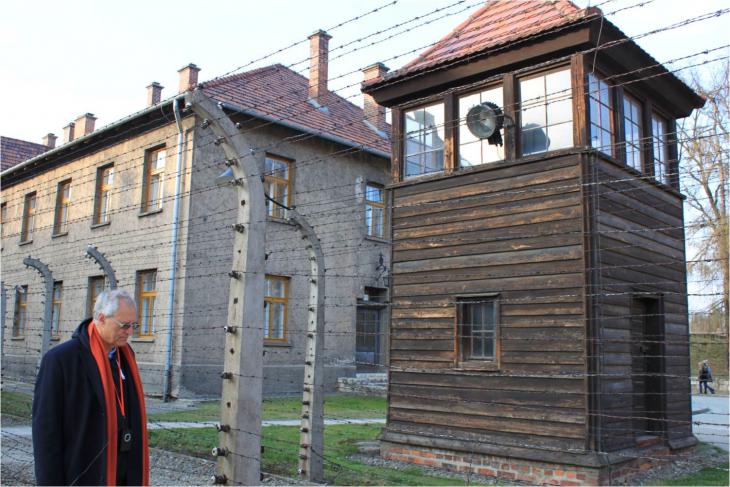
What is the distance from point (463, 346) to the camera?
1016cm

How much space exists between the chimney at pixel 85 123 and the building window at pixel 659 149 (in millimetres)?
22195

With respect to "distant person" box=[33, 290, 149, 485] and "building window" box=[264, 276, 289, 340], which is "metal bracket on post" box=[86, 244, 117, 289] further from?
Result: "building window" box=[264, 276, 289, 340]

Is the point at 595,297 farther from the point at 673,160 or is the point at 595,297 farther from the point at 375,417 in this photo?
the point at 375,417

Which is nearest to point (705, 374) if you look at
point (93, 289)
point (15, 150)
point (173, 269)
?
point (173, 269)

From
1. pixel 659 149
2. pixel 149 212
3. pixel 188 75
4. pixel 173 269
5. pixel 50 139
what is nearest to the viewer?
pixel 659 149

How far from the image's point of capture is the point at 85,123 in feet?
89.5

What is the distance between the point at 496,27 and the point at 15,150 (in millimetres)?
25018

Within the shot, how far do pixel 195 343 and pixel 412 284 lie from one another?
8.43 m

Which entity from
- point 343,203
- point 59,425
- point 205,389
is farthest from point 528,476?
point 343,203

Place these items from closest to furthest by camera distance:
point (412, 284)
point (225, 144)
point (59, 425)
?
1. point (59, 425)
2. point (225, 144)
3. point (412, 284)

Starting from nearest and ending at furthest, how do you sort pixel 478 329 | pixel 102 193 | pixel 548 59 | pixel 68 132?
pixel 548 59 → pixel 478 329 → pixel 102 193 → pixel 68 132

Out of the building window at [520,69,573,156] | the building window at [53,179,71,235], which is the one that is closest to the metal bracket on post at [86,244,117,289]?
the building window at [520,69,573,156]

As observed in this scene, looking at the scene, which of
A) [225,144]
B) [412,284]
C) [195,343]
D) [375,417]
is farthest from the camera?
[195,343]

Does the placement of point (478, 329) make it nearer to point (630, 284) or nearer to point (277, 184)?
point (630, 284)
